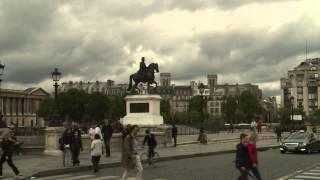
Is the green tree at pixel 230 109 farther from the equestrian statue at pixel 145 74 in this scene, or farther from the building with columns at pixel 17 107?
the equestrian statue at pixel 145 74

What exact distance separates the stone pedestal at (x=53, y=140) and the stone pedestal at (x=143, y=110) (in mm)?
13651

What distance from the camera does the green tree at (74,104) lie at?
148500 millimetres

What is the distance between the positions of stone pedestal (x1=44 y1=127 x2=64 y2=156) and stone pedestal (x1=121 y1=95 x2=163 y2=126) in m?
13.7

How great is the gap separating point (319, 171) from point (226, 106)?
159520mm

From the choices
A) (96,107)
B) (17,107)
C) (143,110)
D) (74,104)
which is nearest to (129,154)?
(143,110)

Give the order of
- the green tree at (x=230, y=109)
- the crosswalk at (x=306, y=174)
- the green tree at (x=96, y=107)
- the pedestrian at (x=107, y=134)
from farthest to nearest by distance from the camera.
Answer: the green tree at (x=230, y=109)
the green tree at (x=96, y=107)
the pedestrian at (x=107, y=134)
the crosswalk at (x=306, y=174)

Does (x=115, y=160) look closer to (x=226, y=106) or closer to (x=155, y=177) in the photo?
(x=155, y=177)

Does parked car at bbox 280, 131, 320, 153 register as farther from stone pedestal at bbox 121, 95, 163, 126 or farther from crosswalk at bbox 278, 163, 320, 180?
crosswalk at bbox 278, 163, 320, 180

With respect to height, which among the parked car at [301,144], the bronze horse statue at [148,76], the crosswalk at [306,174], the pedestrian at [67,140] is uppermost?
the bronze horse statue at [148,76]

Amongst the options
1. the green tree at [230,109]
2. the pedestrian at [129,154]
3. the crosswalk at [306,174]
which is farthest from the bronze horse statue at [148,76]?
the green tree at [230,109]

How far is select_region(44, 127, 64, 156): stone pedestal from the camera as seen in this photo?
31.8 metres

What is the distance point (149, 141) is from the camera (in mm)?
28188

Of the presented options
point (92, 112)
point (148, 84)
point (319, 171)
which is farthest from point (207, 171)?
point (92, 112)

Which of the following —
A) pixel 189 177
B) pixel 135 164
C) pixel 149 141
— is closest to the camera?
pixel 135 164
